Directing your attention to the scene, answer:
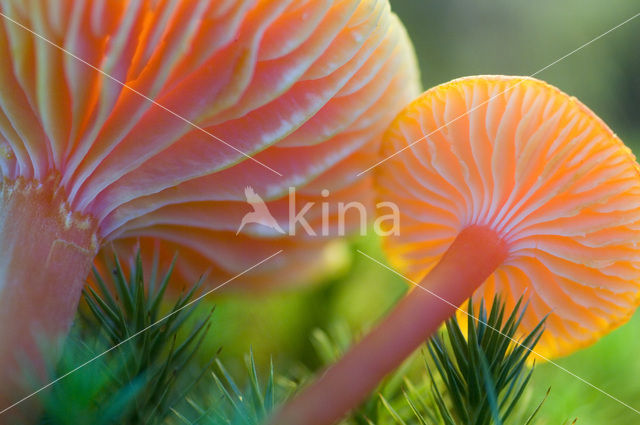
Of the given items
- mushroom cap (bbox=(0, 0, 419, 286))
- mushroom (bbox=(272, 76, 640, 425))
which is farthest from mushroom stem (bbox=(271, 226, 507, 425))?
mushroom cap (bbox=(0, 0, 419, 286))

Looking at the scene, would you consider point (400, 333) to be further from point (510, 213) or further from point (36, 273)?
point (36, 273)

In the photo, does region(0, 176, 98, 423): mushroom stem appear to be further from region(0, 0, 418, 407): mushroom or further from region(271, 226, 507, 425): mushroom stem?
region(271, 226, 507, 425): mushroom stem

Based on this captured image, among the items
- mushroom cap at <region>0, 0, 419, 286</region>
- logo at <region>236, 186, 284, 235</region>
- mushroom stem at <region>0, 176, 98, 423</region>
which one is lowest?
mushroom stem at <region>0, 176, 98, 423</region>

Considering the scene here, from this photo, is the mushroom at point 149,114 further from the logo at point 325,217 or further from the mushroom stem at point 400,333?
the mushroom stem at point 400,333

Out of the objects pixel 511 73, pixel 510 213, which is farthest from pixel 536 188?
pixel 511 73

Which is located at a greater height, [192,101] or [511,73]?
[511,73]

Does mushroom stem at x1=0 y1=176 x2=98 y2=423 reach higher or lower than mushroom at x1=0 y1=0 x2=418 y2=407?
lower
